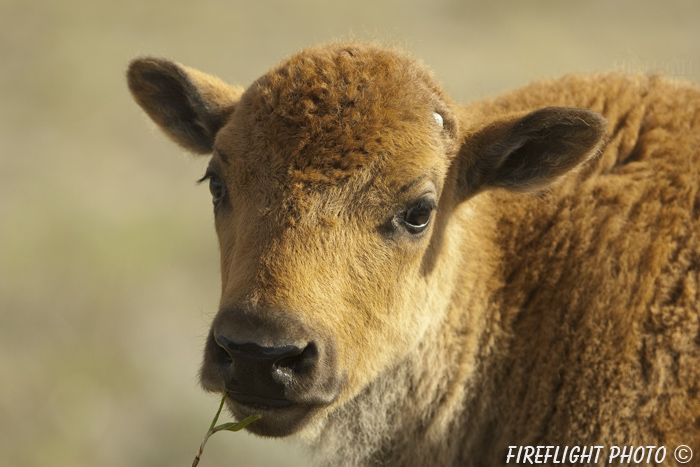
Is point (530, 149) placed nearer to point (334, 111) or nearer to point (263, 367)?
point (334, 111)

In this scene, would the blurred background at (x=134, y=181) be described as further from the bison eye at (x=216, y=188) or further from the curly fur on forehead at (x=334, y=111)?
the curly fur on forehead at (x=334, y=111)

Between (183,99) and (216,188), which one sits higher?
(183,99)

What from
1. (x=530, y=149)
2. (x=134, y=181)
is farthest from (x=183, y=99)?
(x=134, y=181)

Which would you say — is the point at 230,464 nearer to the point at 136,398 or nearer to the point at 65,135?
the point at 136,398

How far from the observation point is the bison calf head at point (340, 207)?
13.7 feet

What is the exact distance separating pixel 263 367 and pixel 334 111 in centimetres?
173

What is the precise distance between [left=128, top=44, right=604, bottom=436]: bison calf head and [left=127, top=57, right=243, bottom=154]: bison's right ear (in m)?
0.73

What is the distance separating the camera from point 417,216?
4938 millimetres

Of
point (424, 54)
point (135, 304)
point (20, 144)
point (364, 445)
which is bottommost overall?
point (364, 445)

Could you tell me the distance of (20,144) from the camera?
1509cm

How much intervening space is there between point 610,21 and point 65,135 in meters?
16.1

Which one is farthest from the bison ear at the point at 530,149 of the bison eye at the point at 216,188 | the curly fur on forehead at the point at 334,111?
the bison eye at the point at 216,188

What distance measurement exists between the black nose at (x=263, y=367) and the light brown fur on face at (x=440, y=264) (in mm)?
12

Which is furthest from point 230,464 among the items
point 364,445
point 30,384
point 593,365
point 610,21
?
point 610,21
